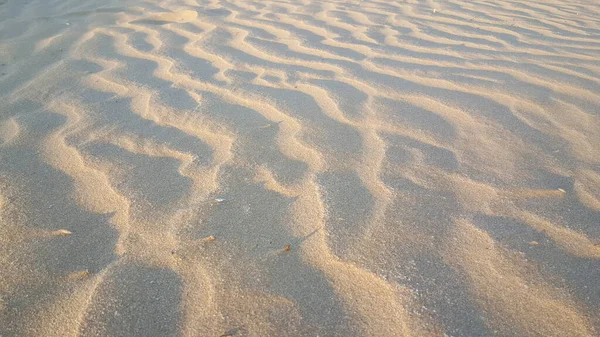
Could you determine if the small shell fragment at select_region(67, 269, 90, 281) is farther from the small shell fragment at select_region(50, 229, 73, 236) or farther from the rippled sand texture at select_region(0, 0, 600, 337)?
the small shell fragment at select_region(50, 229, 73, 236)

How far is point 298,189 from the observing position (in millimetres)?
1471

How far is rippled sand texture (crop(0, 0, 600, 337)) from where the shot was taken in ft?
3.46

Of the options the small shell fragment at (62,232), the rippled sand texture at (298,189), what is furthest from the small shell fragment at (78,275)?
the small shell fragment at (62,232)

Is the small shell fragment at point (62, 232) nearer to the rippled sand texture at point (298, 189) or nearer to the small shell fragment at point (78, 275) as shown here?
the rippled sand texture at point (298, 189)

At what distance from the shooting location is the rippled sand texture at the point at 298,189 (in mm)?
1056

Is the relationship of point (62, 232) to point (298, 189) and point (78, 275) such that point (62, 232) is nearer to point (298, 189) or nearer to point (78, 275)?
point (78, 275)

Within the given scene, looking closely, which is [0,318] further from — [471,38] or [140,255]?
[471,38]

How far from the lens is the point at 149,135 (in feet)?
5.90

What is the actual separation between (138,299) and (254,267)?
271 mm

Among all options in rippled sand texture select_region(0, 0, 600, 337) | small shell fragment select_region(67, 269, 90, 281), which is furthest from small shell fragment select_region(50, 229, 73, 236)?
small shell fragment select_region(67, 269, 90, 281)

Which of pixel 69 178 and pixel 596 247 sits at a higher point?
pixel 596 247

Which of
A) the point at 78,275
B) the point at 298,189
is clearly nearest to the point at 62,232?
the point at 78,275

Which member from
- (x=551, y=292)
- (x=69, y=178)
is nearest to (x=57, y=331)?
(x=69, y=178)

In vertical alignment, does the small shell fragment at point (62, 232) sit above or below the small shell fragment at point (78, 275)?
below
